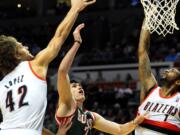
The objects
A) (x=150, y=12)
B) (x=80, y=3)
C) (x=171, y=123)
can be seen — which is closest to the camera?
(x=80, y=3)

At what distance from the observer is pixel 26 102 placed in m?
3.48

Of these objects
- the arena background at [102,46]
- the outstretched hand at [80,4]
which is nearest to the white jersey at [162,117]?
the outstretched hand at [80,4]

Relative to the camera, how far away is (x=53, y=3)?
20.7m

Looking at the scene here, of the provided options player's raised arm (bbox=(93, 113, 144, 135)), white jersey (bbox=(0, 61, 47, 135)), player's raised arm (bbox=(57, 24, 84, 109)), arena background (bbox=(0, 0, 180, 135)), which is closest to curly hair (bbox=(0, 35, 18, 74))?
white jersey (bbox=(0, 61, 47, 135))

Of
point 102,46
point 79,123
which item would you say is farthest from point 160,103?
point 102,46

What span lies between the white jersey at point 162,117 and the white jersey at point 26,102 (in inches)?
66.4

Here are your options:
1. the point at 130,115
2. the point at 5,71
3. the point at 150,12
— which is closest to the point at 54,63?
the point at 130,115

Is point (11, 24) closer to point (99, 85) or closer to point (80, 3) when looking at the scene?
point (99, 85)

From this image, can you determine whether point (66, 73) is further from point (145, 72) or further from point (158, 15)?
point (158, 15)

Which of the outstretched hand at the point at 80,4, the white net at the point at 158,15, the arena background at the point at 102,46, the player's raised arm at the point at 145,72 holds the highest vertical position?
the outstretched hand at the point at 80,4

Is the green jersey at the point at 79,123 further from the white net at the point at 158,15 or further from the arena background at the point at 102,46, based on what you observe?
the arena background at the point at 102,46

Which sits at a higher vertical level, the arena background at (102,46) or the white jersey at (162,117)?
the white jersey at (162,117)

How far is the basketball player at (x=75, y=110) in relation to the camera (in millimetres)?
3875

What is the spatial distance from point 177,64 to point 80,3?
1016cm
